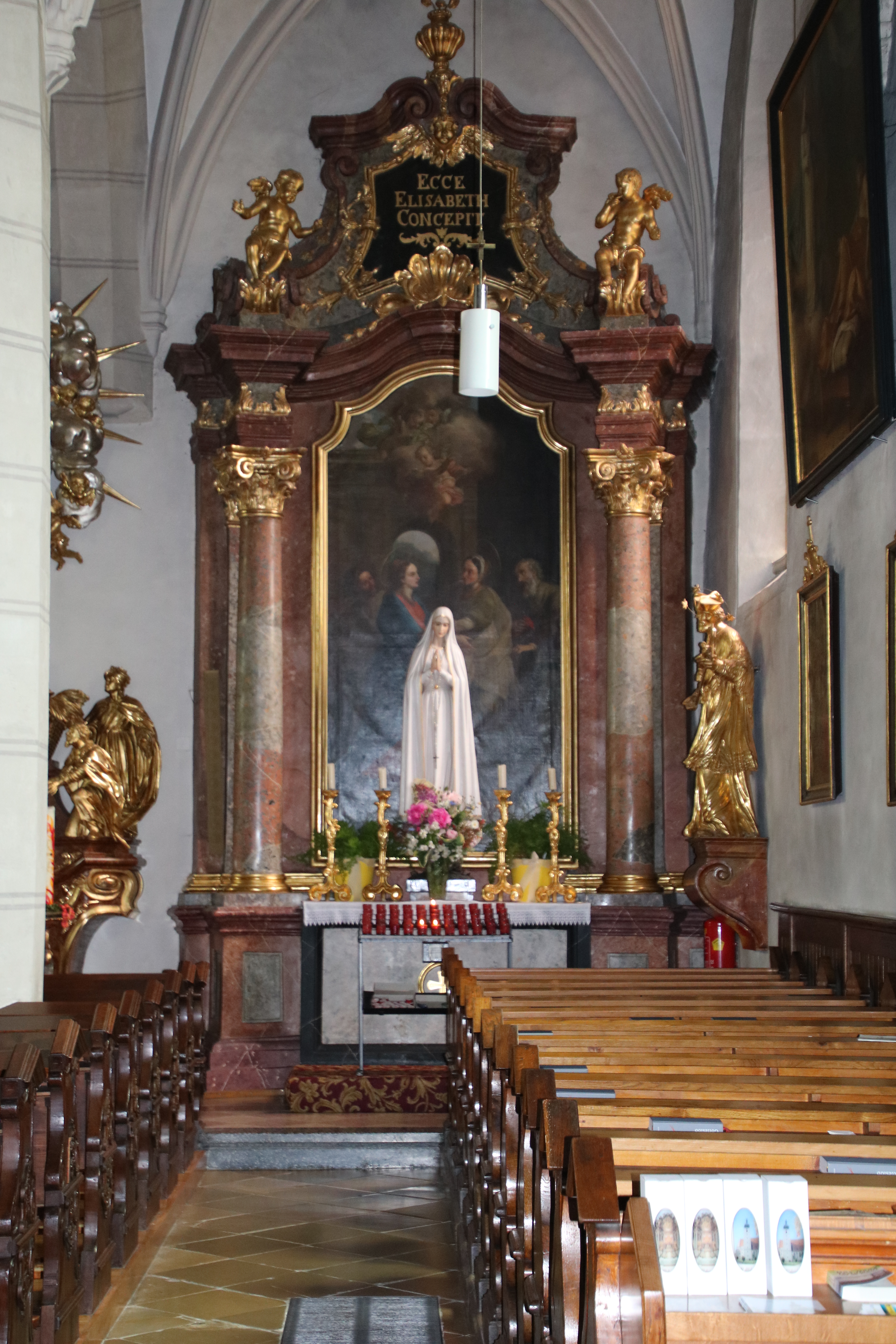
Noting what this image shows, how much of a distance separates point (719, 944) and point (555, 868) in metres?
1.43

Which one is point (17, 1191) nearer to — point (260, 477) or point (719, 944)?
point (719, 944)

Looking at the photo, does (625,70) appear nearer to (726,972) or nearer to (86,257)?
(86,257)

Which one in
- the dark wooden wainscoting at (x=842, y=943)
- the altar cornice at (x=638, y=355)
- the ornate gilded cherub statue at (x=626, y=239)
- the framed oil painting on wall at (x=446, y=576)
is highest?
the ornate gilded cherub statue at (x=626, y=239)

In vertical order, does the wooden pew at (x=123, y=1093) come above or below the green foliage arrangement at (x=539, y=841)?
below

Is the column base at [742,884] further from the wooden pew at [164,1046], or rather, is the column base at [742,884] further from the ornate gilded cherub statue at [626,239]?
the ornate gilded cherub statue at [626,239]

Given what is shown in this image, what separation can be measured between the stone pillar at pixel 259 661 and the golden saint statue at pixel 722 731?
9.74 feet

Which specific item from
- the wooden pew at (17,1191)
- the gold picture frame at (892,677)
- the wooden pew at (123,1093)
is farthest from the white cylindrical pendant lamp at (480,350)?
the wooden pew at (17,1191)

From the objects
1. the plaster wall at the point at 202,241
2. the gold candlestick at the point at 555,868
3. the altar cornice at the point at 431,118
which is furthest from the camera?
the altar cornice at the point at 431,118

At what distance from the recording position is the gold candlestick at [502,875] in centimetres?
1042

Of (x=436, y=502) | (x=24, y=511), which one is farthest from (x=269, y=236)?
(x=24, y=511)

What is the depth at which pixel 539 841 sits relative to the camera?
10789 millimetres

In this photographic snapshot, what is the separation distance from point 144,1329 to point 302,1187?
2.46m

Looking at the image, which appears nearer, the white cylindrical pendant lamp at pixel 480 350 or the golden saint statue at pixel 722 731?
the white cylindrical pendant lamp at pixel 480 350

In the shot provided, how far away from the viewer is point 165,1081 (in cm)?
695
